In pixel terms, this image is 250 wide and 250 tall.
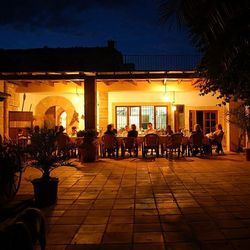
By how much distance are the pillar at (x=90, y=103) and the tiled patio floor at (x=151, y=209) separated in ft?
11.6

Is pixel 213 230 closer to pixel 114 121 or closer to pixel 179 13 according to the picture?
pixel 179 13

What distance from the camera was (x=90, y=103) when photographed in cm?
1225

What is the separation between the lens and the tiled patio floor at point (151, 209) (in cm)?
379

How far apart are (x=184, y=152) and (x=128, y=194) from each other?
7180 millimetres

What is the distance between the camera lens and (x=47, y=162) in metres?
5.40

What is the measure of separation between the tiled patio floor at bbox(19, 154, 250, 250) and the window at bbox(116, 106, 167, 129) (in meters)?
7.46

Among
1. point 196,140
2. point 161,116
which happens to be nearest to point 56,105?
Answer: point 161,116

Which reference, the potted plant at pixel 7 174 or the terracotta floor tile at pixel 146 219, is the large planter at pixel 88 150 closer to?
the potted plant at pixel 7 174

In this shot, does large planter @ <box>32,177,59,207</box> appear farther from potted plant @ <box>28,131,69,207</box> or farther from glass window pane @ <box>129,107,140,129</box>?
glass window pane @ <box>129,107,140,129</box>

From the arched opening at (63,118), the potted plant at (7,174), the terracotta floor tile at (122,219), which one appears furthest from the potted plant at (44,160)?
the arched opening at (63,118)

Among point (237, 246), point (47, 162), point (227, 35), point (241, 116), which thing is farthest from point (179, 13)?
point (241, 116)

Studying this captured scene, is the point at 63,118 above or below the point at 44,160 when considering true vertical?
above

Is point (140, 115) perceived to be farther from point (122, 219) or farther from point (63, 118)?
point (122, 219)

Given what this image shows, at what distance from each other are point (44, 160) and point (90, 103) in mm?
6986
